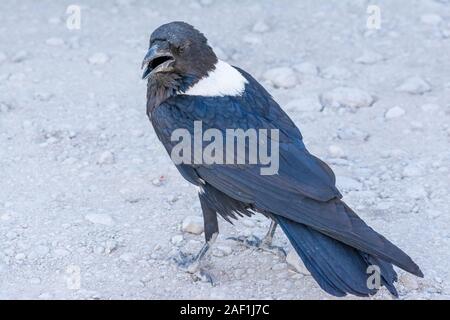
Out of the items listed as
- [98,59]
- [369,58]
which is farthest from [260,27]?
[98,59]

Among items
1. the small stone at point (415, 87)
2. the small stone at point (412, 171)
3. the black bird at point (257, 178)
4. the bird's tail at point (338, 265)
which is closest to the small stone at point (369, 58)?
the small stone at point (415, 87)

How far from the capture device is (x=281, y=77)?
7.12 m

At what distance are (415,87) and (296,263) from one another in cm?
245

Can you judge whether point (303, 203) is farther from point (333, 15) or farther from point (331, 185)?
point (333, 15)

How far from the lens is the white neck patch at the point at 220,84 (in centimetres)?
507

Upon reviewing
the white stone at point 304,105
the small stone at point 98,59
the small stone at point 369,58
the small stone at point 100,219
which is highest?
the small stone at point 369,58

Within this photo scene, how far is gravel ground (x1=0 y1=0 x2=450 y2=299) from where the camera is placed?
5.04 meters

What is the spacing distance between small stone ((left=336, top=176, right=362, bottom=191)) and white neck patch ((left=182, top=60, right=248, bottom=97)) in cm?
101

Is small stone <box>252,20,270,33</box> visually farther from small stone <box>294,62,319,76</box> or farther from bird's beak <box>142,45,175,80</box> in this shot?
bird's beak <box>142,45,175,80</box>

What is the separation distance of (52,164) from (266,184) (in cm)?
194

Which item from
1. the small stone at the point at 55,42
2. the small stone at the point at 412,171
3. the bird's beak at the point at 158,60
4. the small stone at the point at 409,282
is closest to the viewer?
the small stone at the point at 409,282

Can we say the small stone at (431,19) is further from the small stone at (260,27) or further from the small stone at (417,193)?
the small stone at (417,193)

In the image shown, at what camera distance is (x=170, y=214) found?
5.57m

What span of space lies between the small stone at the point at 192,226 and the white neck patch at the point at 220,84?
0.79m
